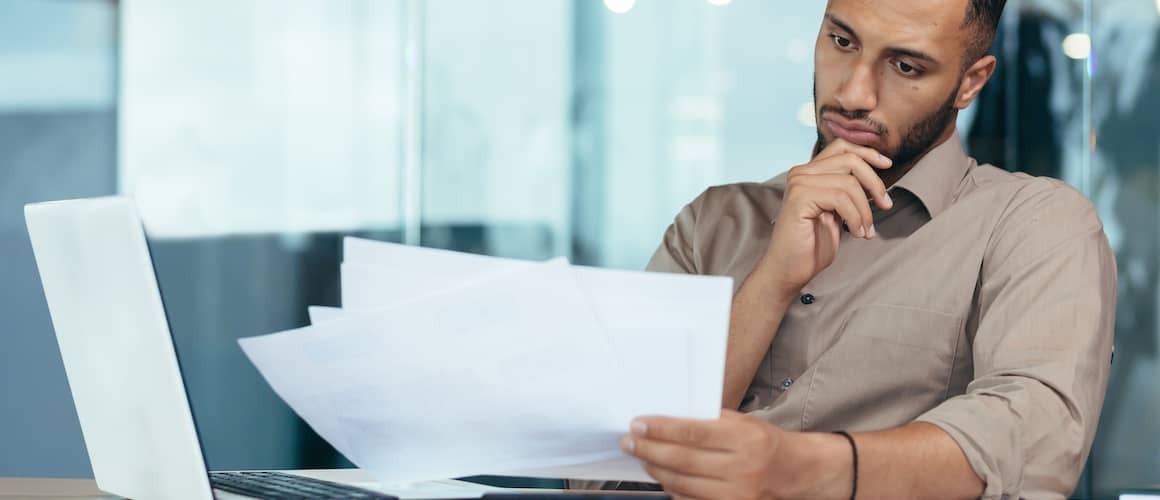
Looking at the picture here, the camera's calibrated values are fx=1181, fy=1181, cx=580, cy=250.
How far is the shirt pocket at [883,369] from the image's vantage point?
128 cm

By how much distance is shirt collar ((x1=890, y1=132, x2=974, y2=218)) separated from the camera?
4.44 feet

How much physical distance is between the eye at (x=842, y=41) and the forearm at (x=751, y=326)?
0.95 feet

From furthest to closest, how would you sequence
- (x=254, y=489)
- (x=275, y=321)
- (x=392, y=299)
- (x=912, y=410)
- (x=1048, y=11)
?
(x=275, y=321)
(x=1048, y=11)
(x=912, y=410)
(x=254, y=489)
(x=392, y=299)

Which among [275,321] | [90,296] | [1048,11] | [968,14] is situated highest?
[1048,11]

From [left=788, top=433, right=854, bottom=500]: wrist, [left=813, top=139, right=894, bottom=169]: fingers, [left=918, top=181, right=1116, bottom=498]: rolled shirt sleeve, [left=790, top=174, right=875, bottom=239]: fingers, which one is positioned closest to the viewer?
[left=788, top=433, right=854, bottom=500]: wrist

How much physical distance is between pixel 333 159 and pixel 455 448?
9.05 ft

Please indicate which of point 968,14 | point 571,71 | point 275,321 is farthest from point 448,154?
point 968,14

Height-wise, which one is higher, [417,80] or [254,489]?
[417,80]

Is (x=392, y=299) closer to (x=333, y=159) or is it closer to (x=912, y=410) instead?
(x=912, y=410)

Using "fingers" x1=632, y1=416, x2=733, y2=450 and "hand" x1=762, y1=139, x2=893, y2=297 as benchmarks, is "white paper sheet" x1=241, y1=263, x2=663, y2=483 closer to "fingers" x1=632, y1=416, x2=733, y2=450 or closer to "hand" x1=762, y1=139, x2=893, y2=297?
"fingers" x1=632, y1=416, x2=733, y2=450

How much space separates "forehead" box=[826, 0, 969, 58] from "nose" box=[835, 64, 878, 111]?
0.03 metres

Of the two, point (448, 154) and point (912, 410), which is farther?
point (448, 154)

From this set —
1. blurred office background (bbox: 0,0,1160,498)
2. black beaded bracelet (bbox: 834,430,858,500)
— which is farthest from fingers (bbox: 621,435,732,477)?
blurred office background (bbox: 0,0,1160,498)

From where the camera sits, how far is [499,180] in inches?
139
